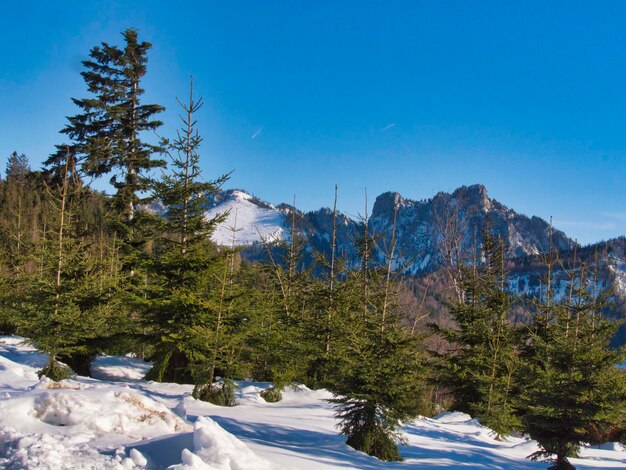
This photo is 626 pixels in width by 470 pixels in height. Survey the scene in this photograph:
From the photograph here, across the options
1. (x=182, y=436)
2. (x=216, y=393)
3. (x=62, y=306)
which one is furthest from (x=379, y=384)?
(x=62, y=306)

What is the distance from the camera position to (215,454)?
4.80 metres

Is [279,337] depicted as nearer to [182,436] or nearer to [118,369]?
[118,369]

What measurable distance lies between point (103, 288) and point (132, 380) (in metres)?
3.07

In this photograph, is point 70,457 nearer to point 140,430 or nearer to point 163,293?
point 140,430

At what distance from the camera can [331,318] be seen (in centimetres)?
1452

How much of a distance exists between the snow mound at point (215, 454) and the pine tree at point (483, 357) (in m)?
10.2

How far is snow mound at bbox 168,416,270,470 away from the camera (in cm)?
456

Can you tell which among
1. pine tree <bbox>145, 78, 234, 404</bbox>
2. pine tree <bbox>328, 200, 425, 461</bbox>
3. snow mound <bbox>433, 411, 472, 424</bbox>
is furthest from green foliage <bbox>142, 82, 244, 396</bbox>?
snow mound <bbox>433, 411, 472, 424</bbox>

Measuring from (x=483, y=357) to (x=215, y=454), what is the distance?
1231 centimetres

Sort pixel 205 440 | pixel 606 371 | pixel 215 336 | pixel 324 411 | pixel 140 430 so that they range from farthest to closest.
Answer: pixel 324 411
pixel 215 336
pixel 606 371
pixel 140 430
pixel 205 440

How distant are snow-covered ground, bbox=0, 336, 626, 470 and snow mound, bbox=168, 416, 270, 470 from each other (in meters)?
0.01

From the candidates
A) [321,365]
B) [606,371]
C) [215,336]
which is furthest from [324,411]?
[606,371]

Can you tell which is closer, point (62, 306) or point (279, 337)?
point (62, 306)

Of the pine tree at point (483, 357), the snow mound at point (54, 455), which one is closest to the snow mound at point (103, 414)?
the snow mound at point (54, 455)
